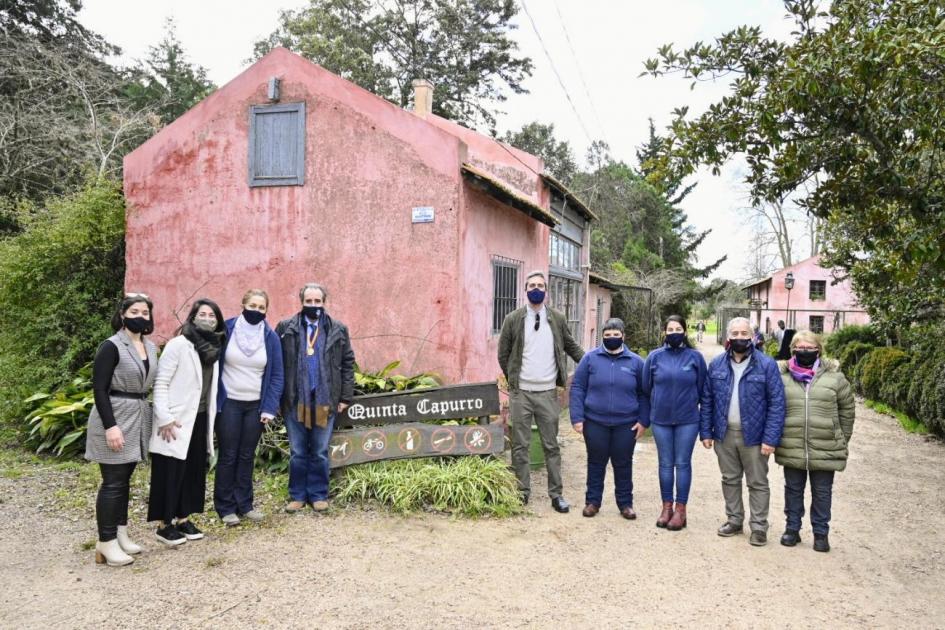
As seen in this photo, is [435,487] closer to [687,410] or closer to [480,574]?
[480,574]

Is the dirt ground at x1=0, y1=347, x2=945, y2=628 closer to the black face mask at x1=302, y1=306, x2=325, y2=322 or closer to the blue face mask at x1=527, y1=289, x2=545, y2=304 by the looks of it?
the black face mask at x1=302, y1=306, x2=325, y2=322

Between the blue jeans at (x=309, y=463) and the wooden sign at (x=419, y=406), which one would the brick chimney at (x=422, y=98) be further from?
the blue jeans at (x=309, y=463)

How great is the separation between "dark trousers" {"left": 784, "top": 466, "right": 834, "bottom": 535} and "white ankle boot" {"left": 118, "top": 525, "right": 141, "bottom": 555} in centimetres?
473

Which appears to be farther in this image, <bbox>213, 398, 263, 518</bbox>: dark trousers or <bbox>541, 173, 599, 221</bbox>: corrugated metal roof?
<bbox>541, 173, 599, 221</bbox>: corrugated metal roof

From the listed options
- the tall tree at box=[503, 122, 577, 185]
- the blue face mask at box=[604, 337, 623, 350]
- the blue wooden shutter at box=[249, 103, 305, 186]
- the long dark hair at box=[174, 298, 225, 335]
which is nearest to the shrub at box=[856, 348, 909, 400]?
the blue face mask at box=[604, 337, 623, 350]

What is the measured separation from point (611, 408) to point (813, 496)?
1615mm

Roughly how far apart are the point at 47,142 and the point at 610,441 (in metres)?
14.0

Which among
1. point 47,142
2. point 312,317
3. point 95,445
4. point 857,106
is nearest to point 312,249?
point 312,317

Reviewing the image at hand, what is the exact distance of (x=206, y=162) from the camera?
8.80 m

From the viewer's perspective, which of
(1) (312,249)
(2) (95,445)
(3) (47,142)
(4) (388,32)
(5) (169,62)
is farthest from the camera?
(5) (169,62)

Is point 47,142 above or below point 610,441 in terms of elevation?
above

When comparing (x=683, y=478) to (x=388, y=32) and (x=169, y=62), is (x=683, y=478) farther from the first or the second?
(x=169, y=62)

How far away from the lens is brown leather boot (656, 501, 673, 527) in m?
5.41

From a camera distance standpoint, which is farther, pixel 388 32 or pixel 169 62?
pixel 169 62
